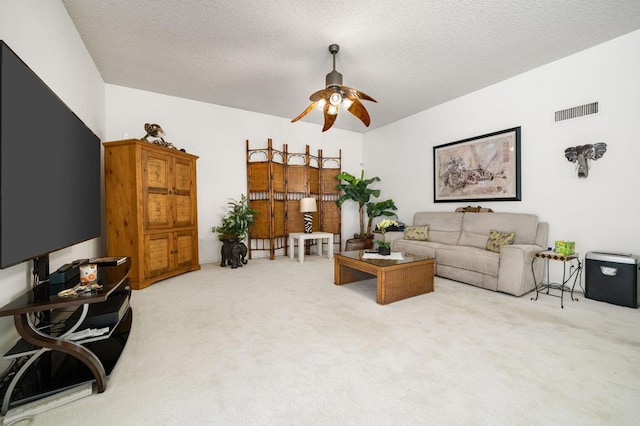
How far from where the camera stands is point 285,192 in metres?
5.30

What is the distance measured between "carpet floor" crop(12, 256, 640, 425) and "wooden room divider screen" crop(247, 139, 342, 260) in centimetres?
241

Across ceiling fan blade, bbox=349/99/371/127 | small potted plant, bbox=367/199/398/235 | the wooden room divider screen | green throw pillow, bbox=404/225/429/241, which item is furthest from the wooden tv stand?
small potted plant, bbox=367/199/398/235

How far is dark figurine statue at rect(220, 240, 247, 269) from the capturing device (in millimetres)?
4316

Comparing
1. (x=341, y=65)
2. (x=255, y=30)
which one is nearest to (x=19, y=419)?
(x=255, y=30)

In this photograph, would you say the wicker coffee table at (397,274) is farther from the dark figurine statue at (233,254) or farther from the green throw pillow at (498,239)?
the dark figurine statue at (233,254)

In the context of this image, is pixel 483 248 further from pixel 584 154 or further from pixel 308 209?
pixel 308 209

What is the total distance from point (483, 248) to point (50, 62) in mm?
5128

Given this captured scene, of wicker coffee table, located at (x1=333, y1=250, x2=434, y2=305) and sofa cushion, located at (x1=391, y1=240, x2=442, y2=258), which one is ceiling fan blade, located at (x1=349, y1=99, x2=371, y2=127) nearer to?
wicker coffee table, located at (x1=333, y1=250, x2=434, y2=305)

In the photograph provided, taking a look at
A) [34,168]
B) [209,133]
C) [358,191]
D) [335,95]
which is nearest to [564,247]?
[335,95]

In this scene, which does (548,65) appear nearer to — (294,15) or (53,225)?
(294,15)

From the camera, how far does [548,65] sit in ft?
10.8

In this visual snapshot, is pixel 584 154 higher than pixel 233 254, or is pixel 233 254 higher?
pixel 584 154

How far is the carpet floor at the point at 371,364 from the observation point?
1.27m

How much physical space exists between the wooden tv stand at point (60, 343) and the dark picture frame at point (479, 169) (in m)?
4.64
